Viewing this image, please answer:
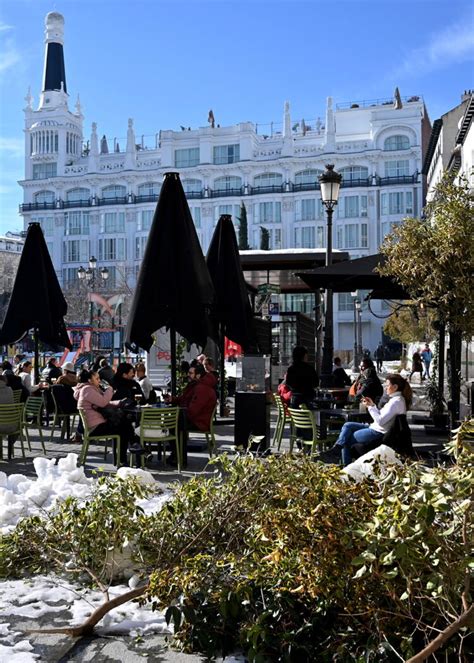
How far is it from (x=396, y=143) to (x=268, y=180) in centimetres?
1408

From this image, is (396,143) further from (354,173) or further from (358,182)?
(358,182)

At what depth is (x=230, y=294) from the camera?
14.0 m

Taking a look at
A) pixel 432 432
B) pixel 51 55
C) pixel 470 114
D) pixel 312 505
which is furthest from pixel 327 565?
pixel 51 55

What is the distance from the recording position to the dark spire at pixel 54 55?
10225cm

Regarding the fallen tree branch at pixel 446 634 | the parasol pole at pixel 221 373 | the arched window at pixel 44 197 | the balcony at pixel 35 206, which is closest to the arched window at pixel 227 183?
the balcony at pixel 35 206

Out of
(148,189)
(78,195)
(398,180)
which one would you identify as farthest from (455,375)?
(78,195)

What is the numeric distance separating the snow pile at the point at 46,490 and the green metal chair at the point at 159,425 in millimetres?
1832

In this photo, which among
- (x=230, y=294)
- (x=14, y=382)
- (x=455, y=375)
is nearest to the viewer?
(x=455, y=375)

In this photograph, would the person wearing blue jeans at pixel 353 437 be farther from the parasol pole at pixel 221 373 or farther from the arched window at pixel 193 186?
the arched window at pixel 193 186

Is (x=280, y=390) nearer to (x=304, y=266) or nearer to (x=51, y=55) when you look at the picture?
(x=304, y=266)

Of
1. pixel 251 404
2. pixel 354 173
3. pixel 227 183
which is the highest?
pixel 227 183

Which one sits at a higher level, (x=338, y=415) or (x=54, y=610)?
(x=338, y=415)

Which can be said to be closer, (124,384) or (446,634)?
(446,634)

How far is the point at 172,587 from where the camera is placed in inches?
150
